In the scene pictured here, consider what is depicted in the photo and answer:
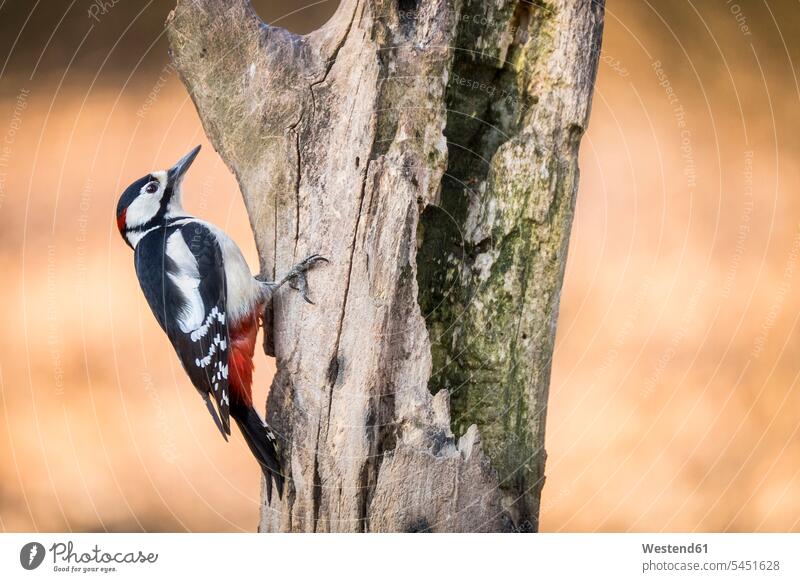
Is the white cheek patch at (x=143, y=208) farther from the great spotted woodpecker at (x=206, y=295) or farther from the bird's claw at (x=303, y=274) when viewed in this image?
the bird's claw at (x=303, y=274)

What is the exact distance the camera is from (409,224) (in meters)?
1.86

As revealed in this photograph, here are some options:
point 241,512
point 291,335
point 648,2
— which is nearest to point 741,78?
point 648,2

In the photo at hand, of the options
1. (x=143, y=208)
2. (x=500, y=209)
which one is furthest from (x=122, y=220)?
(x=500, y=209)

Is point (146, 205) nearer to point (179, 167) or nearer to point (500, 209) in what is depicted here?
point (179, 167)

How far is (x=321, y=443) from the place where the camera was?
1949mm

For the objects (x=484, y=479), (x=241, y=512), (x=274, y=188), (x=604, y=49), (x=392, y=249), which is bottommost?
(x=241, y=512)

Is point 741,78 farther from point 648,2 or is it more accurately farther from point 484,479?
point 484,479

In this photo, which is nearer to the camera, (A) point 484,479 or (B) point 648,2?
(A) point 484,479

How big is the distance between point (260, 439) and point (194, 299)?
34 centimetres

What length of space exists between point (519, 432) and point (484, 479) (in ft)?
0.43

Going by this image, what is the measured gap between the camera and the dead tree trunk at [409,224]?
1891 mm

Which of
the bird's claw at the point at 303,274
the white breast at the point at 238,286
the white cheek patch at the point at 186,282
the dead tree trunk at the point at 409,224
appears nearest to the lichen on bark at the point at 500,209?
the dead tree trunk at the point at 409,224

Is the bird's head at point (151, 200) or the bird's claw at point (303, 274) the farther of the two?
the bird's head at point (151, 200)

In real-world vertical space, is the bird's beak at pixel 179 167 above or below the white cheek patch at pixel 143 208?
above
